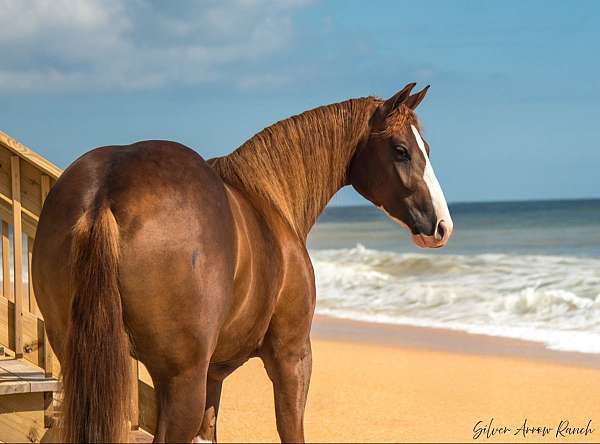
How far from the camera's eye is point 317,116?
3.44 metres

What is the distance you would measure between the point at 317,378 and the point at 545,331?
11.1 feet

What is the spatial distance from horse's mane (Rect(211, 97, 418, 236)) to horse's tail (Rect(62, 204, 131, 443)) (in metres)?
Answer: 0.92

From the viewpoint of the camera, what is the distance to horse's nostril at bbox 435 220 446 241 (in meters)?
3.34

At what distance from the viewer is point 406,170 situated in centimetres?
335

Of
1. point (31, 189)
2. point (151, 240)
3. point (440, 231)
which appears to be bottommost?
point (151, 240)

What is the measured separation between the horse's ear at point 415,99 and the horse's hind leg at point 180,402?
141 cm

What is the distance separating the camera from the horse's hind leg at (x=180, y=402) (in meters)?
2.58

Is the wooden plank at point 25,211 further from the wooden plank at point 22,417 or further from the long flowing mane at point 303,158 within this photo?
the long flowing mane at point 303,158

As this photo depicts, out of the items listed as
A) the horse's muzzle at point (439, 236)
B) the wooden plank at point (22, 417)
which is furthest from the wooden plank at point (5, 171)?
the horse's muzzle at point (439, 236)

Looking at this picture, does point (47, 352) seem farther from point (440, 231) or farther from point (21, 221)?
point (440, 231)

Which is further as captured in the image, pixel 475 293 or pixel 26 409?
pixel 475 293

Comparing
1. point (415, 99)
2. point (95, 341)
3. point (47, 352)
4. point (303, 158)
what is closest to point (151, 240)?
point (95, 341)

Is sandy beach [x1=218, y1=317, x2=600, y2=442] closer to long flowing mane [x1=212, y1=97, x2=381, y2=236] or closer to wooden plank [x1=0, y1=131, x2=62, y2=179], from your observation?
wooden plank [x1=0, y1=131, x2=62, y2=179]

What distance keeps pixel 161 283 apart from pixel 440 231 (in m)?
1.32
